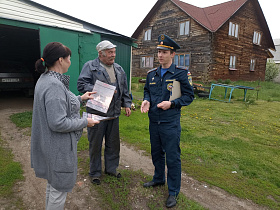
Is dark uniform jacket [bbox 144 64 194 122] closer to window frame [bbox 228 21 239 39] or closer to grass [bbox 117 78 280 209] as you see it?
grass [bbox 117 78 280 209]

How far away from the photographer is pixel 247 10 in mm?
19656

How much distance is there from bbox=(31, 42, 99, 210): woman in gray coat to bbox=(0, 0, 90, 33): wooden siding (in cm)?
572

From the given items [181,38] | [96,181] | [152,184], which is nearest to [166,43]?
[152,184]

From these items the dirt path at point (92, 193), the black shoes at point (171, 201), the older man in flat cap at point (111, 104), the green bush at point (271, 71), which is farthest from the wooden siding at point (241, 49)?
the black shoes at point (171, 201)

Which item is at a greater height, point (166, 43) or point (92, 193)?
point (166, 43)

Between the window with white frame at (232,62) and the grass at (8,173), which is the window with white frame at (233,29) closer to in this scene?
the window with white frame at (232,62)

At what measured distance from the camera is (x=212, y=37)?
1672 centimetres

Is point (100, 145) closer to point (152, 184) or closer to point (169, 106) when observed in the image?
point (152, 184)

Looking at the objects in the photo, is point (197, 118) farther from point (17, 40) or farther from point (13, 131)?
point (17, 40)

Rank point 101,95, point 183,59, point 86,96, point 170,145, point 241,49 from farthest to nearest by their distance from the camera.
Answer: point 241,49
point 183,59
point 101,95
point 170,145
point 86,96

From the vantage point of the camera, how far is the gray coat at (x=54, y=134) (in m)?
1.61

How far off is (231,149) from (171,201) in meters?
2.71

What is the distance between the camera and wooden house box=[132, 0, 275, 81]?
17.4m

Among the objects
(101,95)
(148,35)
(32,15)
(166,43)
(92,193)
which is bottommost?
(92,193)
